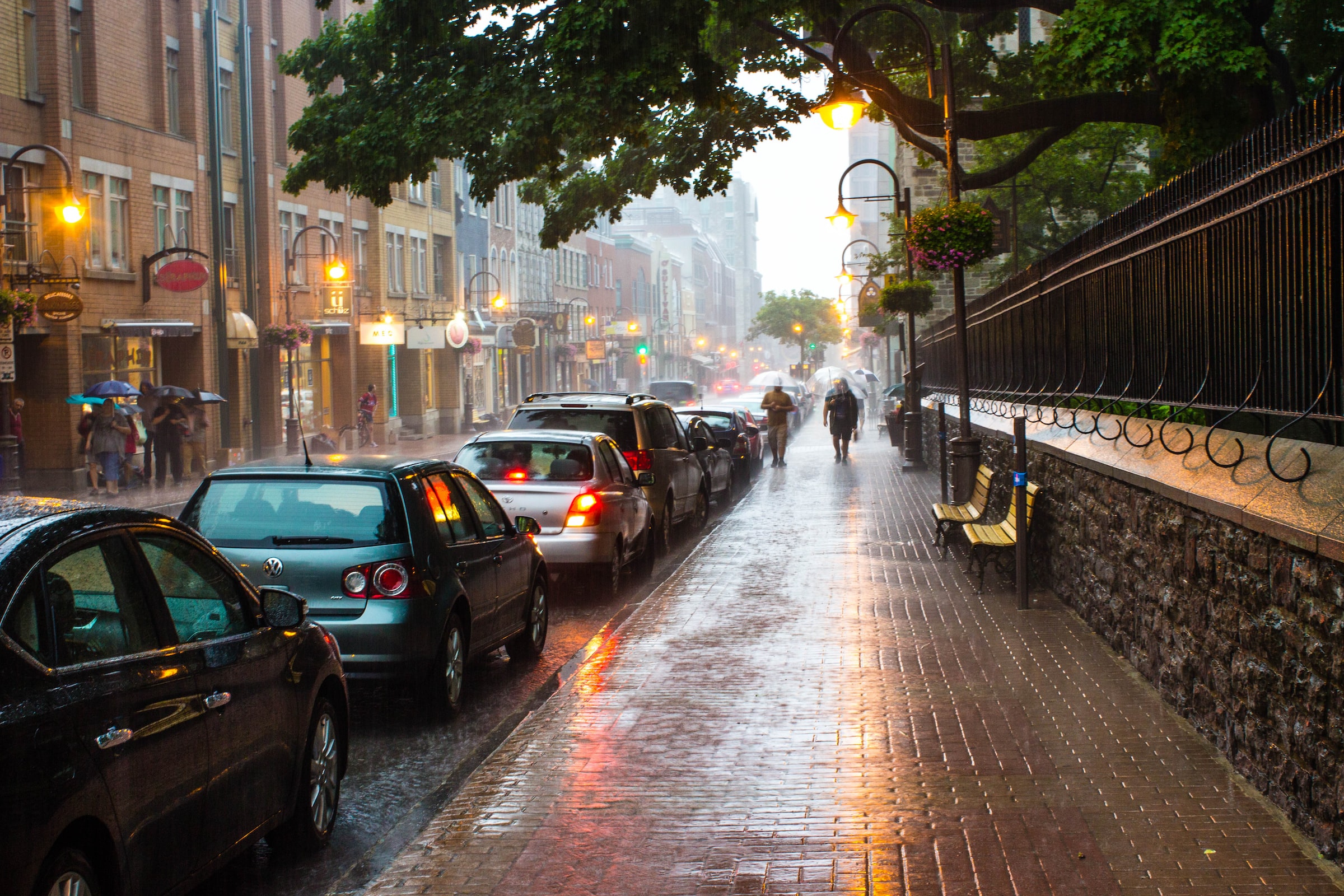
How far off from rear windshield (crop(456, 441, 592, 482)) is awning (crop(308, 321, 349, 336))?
95.6 feet

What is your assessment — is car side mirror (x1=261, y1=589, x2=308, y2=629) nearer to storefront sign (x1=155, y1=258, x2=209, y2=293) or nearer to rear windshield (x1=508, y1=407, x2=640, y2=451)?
rear windshield (x1=508, y1=407, x2=640, y2=451)

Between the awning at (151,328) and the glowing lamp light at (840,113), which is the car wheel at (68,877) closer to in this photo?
the glowing lamp light at (840,113)

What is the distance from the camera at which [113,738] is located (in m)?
3.92

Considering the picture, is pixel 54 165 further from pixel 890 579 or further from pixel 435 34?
pixel 890 579

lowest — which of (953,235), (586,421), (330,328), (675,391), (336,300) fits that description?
(586,421)

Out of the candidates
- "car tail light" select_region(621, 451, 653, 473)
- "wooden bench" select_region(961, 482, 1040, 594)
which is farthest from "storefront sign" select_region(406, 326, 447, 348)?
"wooden bench" select_region(961, 482, 1040, 594)

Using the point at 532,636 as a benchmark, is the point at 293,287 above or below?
above

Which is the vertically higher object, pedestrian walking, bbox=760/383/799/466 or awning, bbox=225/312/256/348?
awning, bbox=225/312/256/348

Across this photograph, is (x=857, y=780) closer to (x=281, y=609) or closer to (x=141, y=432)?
(x=281, y=609)

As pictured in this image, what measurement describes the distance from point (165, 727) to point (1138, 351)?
23.5ft

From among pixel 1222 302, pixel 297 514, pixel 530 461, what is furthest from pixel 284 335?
pixel 1222 302

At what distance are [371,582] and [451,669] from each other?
776 millimetres

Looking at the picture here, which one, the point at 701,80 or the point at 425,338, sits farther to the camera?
the point at 425,338

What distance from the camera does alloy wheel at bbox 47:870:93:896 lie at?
3.61m
